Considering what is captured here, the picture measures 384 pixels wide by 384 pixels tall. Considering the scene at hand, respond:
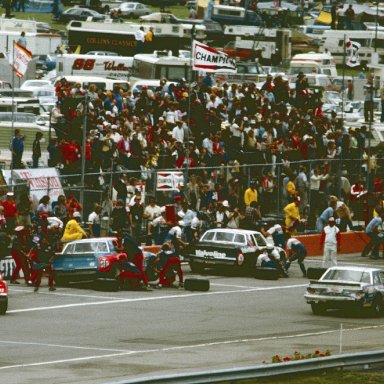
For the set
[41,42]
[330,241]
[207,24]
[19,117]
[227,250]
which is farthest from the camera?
[207,24]

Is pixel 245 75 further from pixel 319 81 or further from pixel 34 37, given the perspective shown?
pixel 34 37

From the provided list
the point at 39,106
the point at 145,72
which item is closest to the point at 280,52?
the point at 145,72

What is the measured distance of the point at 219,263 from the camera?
118 ft

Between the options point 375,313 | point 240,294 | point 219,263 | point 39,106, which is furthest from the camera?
point 39,106

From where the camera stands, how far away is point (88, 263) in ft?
106

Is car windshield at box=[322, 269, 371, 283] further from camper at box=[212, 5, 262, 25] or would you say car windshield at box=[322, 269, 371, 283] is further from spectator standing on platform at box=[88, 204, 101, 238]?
camper at box=[212, 5, 262, 25]

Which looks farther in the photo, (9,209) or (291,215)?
(291,215)

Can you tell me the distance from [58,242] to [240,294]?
429 centimetres

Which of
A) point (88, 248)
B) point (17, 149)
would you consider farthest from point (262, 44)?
point (88, 248)

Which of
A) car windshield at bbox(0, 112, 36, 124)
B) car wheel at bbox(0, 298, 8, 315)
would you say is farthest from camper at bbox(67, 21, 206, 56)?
car wheel at bbox(0, 298, 8, 315)

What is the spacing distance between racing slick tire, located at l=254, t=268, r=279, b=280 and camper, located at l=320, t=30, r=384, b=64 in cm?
4985

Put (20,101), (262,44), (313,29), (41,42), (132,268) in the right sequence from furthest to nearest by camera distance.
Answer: (313,29), (262,44), (41,42), (20,101), (132,268)

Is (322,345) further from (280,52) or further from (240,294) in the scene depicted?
(280,52)

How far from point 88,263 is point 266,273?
5681mm
